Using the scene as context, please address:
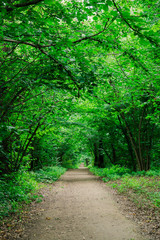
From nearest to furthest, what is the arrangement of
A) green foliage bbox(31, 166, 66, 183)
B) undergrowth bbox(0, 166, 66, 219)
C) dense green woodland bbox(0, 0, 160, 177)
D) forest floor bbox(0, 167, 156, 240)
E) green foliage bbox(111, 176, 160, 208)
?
dense green woodland bbox(0, 0, 160, 177) < forest floor bbox(0, 167, 156, 240) < undergrowth bbox(0, 166, 66, 219) < green foliage bbox(111, 176, 160, 208) < green foliage bbox(31, 166, 66, 183)

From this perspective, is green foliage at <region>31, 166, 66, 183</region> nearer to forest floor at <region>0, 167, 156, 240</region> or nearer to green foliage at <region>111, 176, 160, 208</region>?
forest floor at <region>0, 167, 156, 240</region>

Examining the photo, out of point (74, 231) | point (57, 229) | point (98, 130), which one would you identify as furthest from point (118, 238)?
point (98, 130)

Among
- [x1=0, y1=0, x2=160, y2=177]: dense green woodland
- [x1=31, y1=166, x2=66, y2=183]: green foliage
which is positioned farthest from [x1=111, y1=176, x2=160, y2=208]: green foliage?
[x1=31, y1=166, x2=66, y2=183]: green foliage

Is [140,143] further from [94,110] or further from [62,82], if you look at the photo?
[62,82]

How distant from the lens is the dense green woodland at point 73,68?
2938mm

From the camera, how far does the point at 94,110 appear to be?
11.1 meters

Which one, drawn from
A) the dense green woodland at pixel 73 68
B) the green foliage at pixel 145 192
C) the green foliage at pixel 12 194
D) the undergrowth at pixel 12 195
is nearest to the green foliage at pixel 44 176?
the dense green woodland at pixel 73 68

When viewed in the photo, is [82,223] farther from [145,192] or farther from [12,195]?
[145,192]

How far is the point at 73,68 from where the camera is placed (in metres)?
3.43

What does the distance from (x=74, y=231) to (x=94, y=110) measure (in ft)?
24.1

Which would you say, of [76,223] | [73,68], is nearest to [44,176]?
[76,223]

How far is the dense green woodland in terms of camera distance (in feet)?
9.64

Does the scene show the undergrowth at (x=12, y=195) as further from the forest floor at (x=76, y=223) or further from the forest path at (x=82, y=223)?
the forest path at (x=82, y=223)

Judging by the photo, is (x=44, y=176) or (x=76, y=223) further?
(x=44, y=176)
